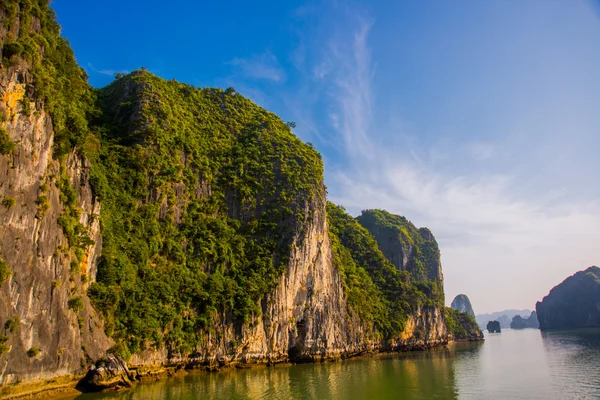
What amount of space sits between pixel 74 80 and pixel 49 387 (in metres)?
31.5

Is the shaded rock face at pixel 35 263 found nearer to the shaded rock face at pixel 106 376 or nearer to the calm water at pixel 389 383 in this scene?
the shaded rock face at pixel 106 376

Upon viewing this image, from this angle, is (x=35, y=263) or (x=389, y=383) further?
(x=389, y=383)

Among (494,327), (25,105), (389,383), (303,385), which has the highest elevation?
(25,105)

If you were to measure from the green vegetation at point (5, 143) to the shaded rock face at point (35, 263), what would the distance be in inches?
13.2

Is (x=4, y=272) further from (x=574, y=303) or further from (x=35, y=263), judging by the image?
(x=574, y=303)

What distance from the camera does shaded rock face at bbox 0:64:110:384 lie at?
Answer: 71.2ft

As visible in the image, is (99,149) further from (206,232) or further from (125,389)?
(125,389)

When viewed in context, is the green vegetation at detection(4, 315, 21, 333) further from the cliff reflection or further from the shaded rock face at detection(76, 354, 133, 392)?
the shaded rock face at detection(76, 354, 133, 392)

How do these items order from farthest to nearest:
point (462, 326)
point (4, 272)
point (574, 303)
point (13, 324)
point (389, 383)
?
point (574, 303) → point (462, 326) → point (389, 383) → point (13, 324) → point (4, 272)

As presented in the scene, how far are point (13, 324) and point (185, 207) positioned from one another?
27.0 metres

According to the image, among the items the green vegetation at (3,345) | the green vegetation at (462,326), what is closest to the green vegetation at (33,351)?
the green vegetation at (3,345)

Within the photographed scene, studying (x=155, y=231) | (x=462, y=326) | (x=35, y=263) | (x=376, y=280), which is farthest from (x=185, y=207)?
(x=462, y=326)

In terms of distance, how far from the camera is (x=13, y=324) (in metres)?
21.0

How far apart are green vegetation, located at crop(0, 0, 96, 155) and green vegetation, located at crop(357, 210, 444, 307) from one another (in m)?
95.6
